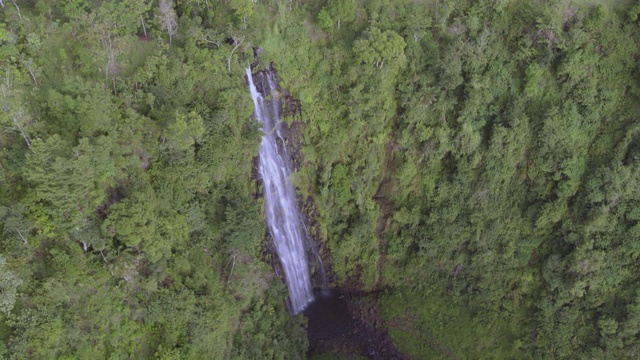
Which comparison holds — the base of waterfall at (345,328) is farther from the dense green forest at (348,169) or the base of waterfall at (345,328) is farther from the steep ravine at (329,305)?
the dense green forest at (348,169)

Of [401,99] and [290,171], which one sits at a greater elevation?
[401,99]

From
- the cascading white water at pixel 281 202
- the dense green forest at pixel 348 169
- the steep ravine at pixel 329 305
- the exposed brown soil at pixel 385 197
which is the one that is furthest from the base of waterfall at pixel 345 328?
the exposed brown soil at pixel 385 197

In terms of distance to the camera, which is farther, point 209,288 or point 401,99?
point 401,99

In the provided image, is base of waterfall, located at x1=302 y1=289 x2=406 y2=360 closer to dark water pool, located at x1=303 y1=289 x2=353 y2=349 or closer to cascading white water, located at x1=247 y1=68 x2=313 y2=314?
dark water pool, located at x1=303 y1=289 x2=353 y2=349

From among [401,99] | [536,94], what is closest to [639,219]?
[536,94]

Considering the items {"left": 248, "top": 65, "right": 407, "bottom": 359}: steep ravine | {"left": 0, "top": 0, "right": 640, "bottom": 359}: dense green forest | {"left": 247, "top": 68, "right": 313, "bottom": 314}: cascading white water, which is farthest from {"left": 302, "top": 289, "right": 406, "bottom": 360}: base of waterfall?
{"left": 247, "top": 68, "right": 313, "bottom": 314}: cascading white water

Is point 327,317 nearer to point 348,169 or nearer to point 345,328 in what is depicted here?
point 345,328

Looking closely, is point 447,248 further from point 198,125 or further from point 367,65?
point 198,125
